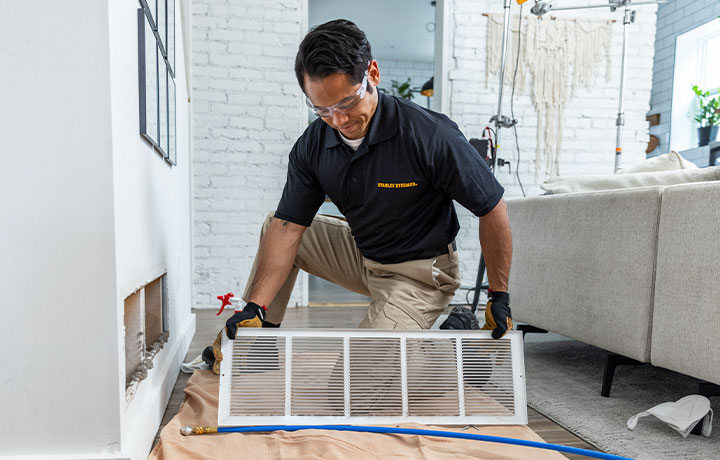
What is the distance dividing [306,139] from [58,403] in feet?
2.95

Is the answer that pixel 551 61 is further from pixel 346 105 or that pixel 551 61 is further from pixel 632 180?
pixel 346 105

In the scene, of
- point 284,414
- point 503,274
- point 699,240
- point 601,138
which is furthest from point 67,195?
point 601,138

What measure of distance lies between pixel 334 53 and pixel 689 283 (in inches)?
41.6

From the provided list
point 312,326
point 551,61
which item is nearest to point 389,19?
point 551,61

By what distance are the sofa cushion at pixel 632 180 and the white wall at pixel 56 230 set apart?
150cm

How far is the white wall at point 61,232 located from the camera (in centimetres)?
82

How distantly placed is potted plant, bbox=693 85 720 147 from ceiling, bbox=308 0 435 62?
2521mm

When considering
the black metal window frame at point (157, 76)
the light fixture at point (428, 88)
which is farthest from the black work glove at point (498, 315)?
the light fixture at point (428, 88)

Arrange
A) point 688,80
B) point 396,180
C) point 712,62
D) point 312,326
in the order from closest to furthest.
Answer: point 396,180
point 312,326
point 712,62
point 688,80

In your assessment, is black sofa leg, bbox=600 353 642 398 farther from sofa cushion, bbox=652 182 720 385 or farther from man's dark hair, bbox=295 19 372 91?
man's dark hair, bbox=295 19 372 91

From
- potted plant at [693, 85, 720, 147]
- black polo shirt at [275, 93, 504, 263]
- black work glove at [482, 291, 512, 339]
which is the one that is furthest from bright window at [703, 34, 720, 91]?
black work glove at [482, 291, 512, 339]

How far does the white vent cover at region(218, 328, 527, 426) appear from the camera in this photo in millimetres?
1114

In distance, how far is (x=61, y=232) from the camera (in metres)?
0.84

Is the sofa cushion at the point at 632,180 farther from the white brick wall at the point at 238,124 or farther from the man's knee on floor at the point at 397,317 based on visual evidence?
the white brick wall at the point at 238,124
